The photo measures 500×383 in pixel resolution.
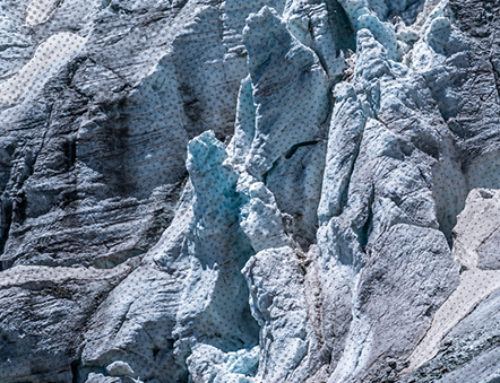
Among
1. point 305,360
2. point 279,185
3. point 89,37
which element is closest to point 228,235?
point 279,185

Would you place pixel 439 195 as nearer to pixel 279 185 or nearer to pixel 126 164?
pixel 279 185

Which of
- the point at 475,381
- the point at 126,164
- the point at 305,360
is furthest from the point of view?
the point at 126,164

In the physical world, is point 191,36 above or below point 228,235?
above

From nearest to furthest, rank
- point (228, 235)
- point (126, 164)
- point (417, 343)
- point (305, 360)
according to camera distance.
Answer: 1. point (417, 343)
2. point (305, 360)
3. point (228, 235)
4. point (126, 164)

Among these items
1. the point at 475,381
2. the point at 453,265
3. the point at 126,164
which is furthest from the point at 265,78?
the point at 475,381

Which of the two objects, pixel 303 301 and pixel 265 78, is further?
pixel 265 78

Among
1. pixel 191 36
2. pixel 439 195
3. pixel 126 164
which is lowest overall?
pixel 439 195
